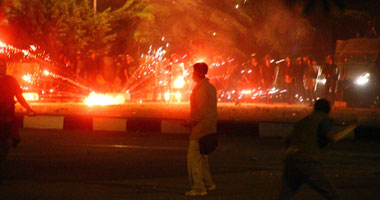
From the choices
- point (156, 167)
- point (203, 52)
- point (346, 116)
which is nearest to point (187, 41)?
point (203, 52)

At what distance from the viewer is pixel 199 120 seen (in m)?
8.84

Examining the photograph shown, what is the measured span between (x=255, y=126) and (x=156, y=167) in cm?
591

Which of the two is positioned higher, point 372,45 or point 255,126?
point 372,45

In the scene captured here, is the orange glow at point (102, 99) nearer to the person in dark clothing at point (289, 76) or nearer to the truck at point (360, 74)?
the person in dark clothing at point (289, 76)

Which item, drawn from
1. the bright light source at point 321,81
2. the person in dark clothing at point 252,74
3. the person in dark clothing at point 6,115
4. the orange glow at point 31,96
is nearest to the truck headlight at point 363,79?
the bright light source at point 321,81

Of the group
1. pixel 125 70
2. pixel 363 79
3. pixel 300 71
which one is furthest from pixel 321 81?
pixel 125 70

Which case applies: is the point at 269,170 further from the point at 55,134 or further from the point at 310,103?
the point at 310,103

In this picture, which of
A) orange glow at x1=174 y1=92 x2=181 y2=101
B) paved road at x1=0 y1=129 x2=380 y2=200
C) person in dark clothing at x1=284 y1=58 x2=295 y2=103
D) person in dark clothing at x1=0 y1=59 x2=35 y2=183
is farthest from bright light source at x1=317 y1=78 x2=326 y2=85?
person in dark clothing at x1=0 y1=59 x2=35 y2=183

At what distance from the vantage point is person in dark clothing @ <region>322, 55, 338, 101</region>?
2547 cm

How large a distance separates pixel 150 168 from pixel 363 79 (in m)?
16.0

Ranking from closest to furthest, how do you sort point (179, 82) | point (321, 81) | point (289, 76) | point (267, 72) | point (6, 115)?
point (6, 115)
point (289, 76)
point (321, 81)
point (267, 72)
point (179, 82)

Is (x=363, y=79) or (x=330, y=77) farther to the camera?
(x=363, y=79)

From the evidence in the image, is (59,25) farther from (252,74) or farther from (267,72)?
(267,72)

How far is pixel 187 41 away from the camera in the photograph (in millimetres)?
38281
